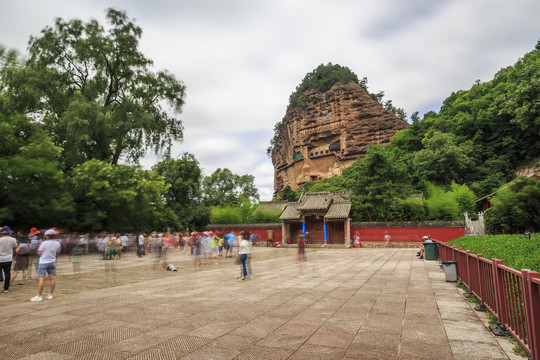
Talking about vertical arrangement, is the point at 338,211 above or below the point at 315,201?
below

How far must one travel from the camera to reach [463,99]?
158 ft

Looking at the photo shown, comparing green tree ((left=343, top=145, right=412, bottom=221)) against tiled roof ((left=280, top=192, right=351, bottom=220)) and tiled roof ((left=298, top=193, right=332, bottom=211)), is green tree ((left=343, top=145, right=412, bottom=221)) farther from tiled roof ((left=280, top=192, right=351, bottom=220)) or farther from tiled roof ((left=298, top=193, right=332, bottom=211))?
tiled roof ((left=298, top=193, right=332, bottom=211))

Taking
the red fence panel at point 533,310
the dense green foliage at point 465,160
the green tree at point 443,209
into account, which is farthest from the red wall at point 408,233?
the red fence panel at point 533,310

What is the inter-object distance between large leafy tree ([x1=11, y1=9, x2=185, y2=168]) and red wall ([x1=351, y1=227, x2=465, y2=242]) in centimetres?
1923

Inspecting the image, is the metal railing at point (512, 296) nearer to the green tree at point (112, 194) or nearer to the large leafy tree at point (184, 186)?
the green tree at point (112, 194)

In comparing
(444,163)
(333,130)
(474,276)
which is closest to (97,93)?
(474,276)

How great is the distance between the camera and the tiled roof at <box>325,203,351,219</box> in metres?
31.1

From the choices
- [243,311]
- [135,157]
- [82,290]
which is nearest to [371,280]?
[243,311]

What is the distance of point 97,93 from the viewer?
85.7 feet

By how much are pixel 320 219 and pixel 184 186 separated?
61.9 ft

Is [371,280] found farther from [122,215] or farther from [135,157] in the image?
[135,157]

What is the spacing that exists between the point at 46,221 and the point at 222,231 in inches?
745

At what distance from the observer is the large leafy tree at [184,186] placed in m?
41.8

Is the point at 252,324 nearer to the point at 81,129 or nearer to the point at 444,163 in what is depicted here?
the point at 81,129
